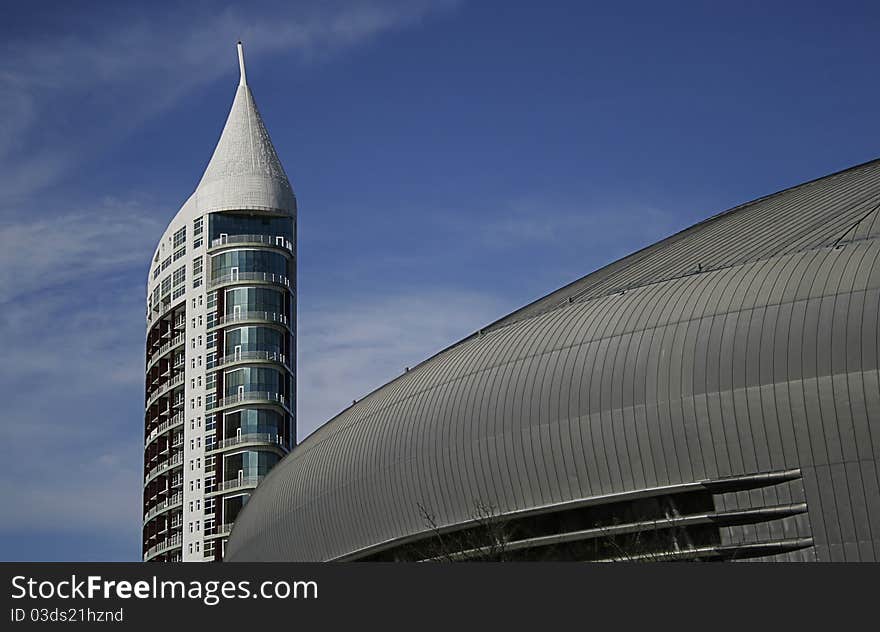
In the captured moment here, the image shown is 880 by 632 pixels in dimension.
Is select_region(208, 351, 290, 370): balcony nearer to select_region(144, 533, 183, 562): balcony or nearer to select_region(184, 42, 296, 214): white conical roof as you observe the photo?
select_region(184, 42, 296, 214): white conical roof

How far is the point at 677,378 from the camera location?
47.2 metres

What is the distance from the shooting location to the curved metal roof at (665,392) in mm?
44156

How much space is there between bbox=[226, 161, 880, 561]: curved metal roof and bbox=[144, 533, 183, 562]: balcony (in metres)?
73.2

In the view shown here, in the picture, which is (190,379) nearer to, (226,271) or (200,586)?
(226,271)

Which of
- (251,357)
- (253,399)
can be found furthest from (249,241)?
(253,399)

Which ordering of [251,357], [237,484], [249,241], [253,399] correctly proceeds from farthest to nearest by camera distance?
[249,241] < [251,357] < [253,399] < [237,484]

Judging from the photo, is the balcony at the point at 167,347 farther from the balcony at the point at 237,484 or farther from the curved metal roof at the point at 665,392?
the curved metal roof at the point at 665,392

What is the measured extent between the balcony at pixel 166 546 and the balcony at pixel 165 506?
2820 millimetres

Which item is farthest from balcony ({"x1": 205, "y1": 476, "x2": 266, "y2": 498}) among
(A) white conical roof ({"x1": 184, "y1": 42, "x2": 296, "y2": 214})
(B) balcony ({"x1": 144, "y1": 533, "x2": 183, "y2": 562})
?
(A) white conical roof ({"x1": 184, "y1": 42, "x2": 296, "y2": 214})

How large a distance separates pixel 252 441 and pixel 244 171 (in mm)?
24764

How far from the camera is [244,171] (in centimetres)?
13575

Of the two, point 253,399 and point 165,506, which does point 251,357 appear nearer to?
point 253,399

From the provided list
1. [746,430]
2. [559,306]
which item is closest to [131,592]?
[746,430]

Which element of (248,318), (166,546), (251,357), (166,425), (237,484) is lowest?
(166,546)
